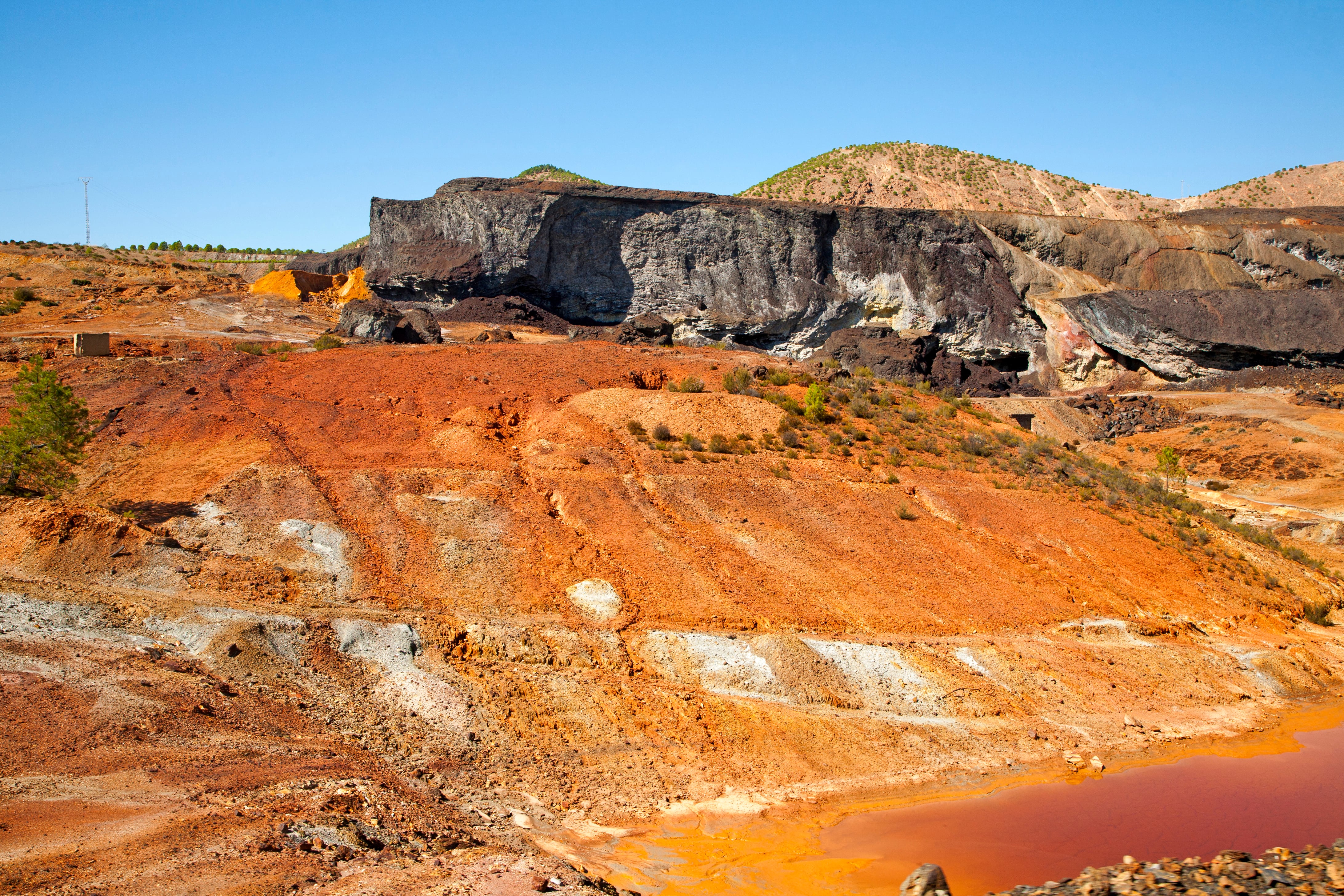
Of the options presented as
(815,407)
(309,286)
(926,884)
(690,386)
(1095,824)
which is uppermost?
(309,286)

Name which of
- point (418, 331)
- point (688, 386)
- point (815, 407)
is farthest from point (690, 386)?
point (418, 331)

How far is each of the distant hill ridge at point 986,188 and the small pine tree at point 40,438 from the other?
57854 millimetres

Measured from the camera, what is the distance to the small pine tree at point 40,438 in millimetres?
12727

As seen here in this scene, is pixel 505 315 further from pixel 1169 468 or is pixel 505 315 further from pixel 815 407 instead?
pixel 1169 468

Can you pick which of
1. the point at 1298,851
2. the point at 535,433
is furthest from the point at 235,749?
the point at 1298,851

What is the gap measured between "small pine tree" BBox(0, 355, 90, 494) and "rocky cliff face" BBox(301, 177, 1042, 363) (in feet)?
78.4

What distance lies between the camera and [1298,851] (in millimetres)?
9336

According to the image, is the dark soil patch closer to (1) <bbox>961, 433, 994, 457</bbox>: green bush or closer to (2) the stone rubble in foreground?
(1) <bbox>961, 433, 994, 457</bbox>: green bush

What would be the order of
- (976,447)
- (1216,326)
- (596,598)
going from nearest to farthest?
(596,598)
(976,447)
(1216,326)

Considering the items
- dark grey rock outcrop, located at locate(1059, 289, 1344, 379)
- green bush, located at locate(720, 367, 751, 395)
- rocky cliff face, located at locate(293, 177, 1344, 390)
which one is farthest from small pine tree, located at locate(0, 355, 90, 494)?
dark grey rock outcrop, located at locate(1059, 289, 1344, 379)

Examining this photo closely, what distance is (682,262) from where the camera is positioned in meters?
37.3

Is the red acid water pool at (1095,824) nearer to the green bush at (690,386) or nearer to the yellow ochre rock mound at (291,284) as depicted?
the green bush at (690,386)

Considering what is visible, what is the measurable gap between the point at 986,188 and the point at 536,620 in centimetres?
6700

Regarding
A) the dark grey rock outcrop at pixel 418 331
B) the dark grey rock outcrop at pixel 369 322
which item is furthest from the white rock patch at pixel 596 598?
the dark grey rock outcrop at pixel 369 322
